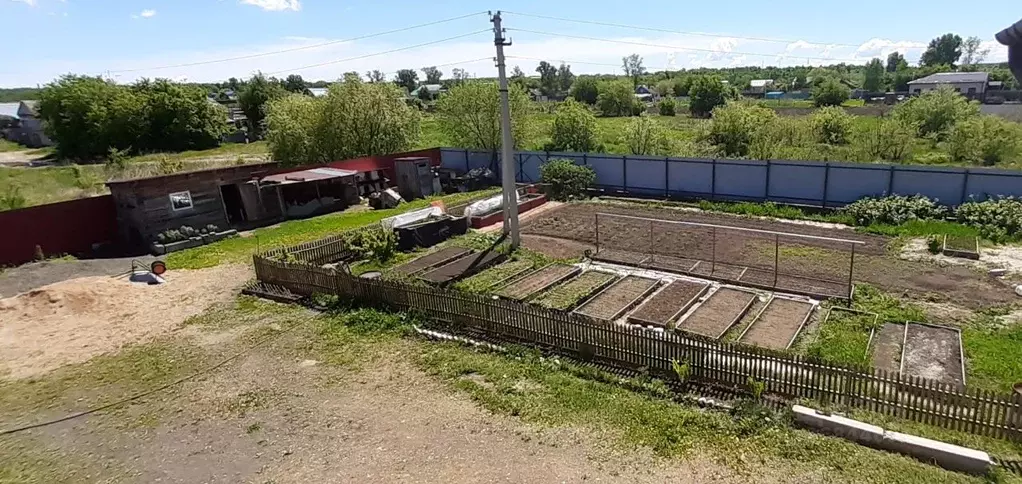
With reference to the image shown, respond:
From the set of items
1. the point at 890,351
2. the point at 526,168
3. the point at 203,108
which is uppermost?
the point at 203,108

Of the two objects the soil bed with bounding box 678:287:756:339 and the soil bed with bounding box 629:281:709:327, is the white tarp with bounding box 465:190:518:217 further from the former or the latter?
the soil bed with bounding box 678:287:756:339

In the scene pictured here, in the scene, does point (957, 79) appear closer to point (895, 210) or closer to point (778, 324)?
point (895, 210)

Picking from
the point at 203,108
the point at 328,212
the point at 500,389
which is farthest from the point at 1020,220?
the point at 203,108

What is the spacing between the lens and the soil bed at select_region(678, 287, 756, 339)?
39.6 ft

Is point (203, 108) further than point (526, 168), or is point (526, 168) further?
point (203, 108)

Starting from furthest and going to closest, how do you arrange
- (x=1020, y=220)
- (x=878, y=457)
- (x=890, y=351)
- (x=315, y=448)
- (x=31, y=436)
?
(x=1020, y=220)
(x=890, y=351)
(x=31, y=436)
(x=315, y=448)
(x=878, y=457)

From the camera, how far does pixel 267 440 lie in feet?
29.5

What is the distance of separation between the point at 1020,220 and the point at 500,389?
1804cm

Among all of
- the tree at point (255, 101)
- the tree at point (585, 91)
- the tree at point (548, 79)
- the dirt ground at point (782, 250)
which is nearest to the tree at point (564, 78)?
the tree at point (548, 79)

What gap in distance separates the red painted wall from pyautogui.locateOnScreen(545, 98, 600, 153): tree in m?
21.9

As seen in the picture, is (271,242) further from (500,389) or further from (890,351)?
(890,351)

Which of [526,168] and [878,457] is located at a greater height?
[526,168]

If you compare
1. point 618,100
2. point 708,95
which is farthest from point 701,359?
point 618,100

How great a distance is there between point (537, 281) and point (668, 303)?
3753mm
